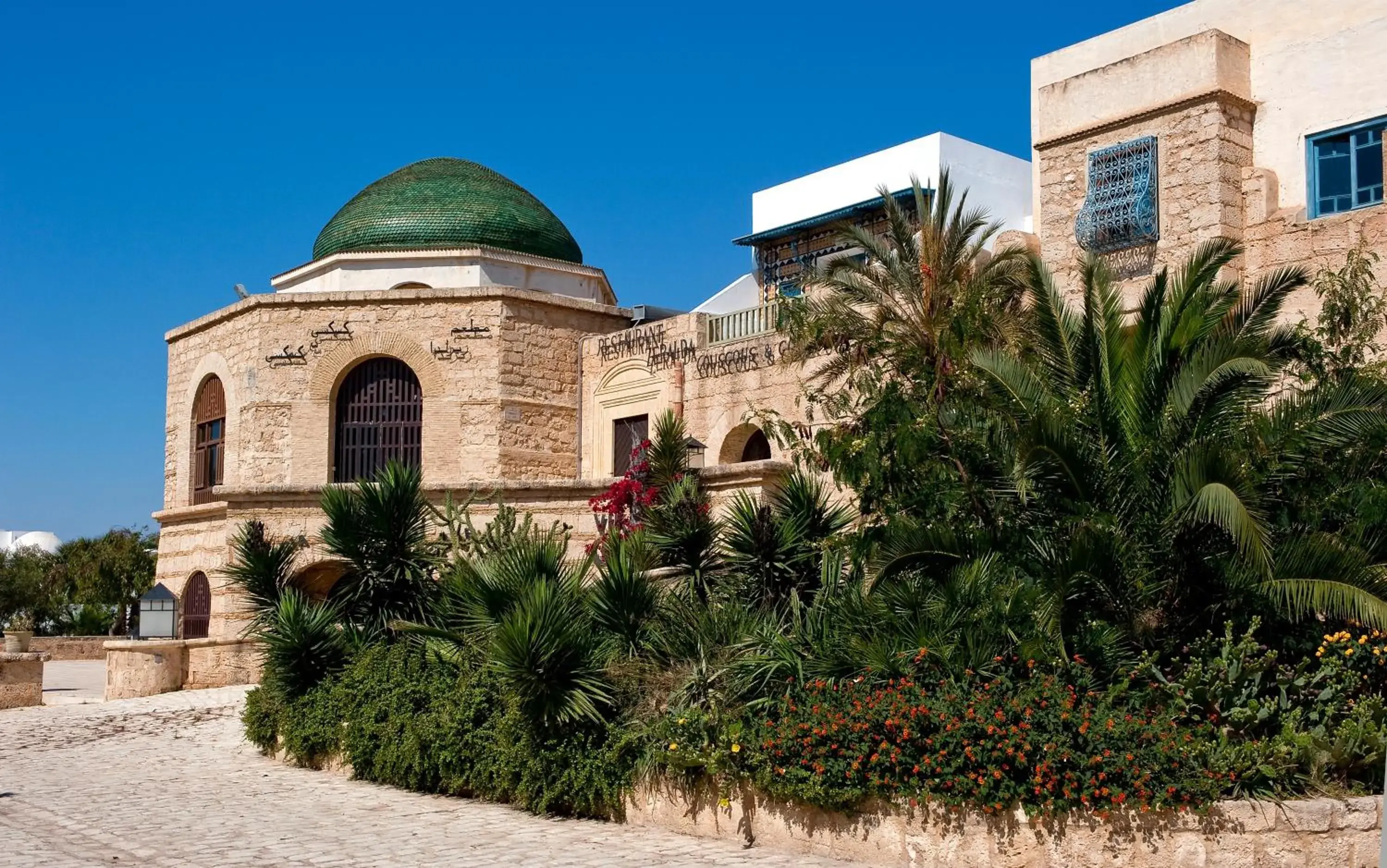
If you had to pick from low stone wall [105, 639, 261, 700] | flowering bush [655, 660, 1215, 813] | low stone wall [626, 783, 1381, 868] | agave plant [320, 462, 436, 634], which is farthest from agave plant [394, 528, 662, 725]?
low stone wall [105, 639, 261, 700]

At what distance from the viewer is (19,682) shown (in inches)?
741

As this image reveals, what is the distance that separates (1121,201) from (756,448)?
27.4 ft

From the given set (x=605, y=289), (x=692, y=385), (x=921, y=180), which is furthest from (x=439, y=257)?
(x=921, y=180)

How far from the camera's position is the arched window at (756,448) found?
71.4 feet

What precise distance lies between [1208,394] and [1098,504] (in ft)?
3.50

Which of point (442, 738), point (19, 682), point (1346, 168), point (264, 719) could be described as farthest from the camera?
point (19, 682)

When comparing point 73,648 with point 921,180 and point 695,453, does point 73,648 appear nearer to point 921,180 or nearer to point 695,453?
point 695,453

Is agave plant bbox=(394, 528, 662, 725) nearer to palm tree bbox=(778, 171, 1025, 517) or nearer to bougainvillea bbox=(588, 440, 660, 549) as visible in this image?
palm tree bbox=(778, 171, 1025, 517)

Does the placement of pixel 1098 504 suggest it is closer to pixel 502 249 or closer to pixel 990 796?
pixel 990 796

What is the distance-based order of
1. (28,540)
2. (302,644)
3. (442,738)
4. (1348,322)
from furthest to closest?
(28,540) → (302,644) → (1348,322) → (442,738)

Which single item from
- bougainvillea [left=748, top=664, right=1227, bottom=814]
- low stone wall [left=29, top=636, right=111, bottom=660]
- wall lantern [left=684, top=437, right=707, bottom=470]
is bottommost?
low stone wall [left=29, top=636, right=111, bottom=660]

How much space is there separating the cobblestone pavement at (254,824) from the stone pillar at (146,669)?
4.96 m

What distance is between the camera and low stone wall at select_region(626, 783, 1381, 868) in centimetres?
778

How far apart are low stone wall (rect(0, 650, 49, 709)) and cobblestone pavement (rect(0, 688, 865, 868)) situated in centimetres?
470
